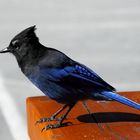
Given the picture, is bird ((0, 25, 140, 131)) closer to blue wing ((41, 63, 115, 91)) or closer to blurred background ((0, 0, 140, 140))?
blue wing ((41, 63, 115, 91))

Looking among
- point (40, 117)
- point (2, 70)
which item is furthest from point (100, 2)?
A: point (40, 117)

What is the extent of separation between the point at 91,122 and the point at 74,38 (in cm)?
264

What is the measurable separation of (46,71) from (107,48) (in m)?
2.55

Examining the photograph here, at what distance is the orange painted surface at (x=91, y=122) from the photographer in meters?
2.85

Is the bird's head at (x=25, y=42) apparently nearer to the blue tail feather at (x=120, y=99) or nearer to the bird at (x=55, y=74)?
the bird at (x=55, y=74)

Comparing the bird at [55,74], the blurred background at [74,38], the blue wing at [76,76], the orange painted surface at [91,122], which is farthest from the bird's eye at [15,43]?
the blurred background at [74,38]

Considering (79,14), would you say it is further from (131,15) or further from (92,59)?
(92,59)

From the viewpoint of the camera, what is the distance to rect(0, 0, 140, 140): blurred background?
→ 13.7ft

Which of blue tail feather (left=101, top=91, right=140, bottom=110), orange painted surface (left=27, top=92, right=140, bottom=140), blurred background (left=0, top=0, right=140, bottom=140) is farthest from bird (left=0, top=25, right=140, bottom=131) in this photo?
blurred background (left=0, top=0, right=140, bottom=140)

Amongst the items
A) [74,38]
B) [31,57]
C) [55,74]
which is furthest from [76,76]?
[74,38]

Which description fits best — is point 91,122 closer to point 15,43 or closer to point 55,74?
point 55,74

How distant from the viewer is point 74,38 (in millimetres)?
5602

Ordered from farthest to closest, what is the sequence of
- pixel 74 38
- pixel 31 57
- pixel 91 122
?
pixel 74 38
pixel 91 122
pixel 31 57

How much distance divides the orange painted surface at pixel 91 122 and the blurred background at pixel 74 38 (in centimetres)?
38
